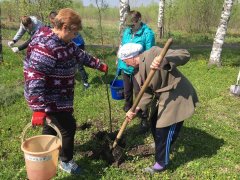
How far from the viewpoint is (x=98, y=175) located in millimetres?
4020

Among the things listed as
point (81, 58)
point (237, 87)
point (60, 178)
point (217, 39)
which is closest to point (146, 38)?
point (81, 58)

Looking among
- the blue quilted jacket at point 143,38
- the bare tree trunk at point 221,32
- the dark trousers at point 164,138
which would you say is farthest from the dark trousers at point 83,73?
the bare tree trunk at point 221,32

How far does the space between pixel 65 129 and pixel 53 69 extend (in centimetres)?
84

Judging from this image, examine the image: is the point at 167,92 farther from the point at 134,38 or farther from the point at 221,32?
the point at 221,32

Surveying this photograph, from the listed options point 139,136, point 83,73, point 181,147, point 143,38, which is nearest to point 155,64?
point 143,38

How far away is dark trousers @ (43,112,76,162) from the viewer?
3621mm

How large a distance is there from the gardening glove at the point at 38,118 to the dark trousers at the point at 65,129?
361 millimetres

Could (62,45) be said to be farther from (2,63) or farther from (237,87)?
(2,63)

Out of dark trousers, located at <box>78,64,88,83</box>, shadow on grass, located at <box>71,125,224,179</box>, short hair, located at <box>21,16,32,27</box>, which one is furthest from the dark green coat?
short hair, located at <box>21,16,32,27</box>

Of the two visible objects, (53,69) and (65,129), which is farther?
(65,129)

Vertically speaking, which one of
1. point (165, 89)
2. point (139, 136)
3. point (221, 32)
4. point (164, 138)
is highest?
point (165, 89)

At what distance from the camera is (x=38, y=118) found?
10.2ft

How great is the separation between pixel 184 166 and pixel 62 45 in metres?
2.36

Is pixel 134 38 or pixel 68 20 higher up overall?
pixel 68 20
